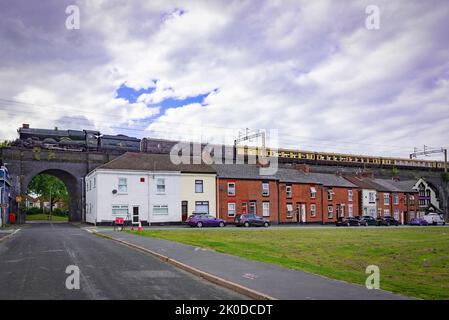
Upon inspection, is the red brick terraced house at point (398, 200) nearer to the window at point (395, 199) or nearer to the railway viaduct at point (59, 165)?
the window at point (395, 199)

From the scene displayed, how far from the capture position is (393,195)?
247 ft

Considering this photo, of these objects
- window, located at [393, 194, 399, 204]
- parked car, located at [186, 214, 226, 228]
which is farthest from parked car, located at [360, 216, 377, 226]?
parked car, located at [186, 214, 226, 228]

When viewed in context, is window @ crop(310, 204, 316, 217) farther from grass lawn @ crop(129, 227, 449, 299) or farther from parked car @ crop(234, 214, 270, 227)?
grass lawn @ crop(129, 227, 449, 299)

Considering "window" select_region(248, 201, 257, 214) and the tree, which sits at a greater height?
the tree

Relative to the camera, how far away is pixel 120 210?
48844mm

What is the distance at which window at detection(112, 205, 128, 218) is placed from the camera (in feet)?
159

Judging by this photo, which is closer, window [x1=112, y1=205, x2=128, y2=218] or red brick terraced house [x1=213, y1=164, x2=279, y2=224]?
window [x1=112, y1=205, x2=128, y2=218]

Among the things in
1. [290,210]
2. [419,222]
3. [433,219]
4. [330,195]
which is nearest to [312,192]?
[330,195]

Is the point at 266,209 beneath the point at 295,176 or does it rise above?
beneath

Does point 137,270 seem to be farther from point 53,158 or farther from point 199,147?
point 199,147

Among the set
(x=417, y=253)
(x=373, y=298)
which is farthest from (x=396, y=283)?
(x=417, y=253)

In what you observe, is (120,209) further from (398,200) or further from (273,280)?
(398,200)

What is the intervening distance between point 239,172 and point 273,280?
45.3 meters

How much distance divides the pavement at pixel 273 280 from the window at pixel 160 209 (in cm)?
A: 3213
